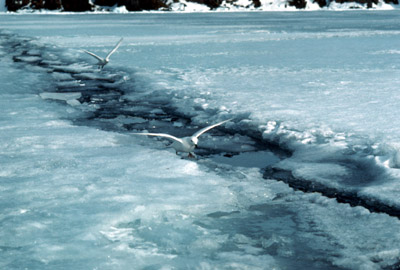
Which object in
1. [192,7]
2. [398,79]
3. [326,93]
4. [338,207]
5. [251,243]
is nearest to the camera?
[251,243]

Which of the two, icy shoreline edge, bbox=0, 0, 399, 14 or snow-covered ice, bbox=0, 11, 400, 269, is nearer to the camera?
snow-covered ice, bbox=0, 11, 400, 269

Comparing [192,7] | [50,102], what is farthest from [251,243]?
[192,7]

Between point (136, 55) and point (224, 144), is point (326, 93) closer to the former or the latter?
point (224, 144)

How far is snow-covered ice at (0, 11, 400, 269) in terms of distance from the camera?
3691 mm

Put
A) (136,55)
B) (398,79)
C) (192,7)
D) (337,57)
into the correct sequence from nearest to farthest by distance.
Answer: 1. (398,79)
2. (337,57)
3. (136,55)
4. (192,7)

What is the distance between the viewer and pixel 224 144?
6.62 metres

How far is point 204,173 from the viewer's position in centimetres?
539

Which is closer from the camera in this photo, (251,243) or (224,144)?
(251,243)

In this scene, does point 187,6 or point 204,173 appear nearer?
point 204,173

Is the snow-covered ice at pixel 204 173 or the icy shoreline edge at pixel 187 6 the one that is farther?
the icy shoreline edge at pixel 187 6

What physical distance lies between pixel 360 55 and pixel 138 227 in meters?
11.6

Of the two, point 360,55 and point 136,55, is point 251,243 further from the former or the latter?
point 136,55

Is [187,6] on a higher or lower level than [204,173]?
higher

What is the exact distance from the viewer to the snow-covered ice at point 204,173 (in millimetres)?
3691
